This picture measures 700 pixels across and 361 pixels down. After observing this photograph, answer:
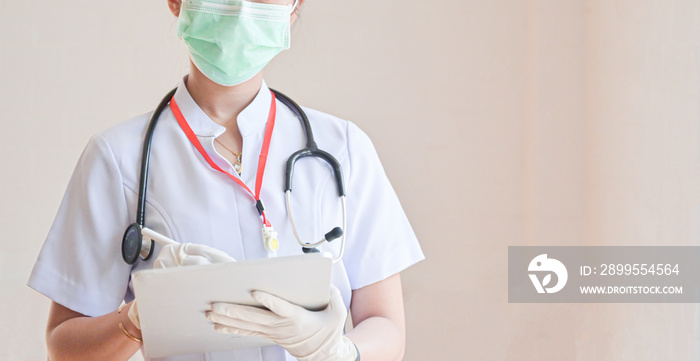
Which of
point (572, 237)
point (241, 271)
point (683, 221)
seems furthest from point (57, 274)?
point (572, 237)

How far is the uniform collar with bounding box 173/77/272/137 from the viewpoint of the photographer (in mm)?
1267

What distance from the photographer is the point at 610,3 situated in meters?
2.20

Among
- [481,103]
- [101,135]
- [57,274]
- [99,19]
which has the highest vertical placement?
[99,19]

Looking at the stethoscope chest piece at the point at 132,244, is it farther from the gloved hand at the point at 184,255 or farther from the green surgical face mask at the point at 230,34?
the green surgical face mask at the point at 230,34

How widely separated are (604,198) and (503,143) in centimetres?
35

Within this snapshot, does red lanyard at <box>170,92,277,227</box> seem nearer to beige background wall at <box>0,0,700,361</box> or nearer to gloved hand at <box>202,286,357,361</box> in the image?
gloved hand at <box>202,286,357,361</box>

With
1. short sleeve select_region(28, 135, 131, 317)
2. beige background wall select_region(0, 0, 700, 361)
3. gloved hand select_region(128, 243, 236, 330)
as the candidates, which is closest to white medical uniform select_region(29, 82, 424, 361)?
short sleeve select_region(28, 135, 131, 317)

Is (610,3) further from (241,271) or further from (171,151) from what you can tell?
(241,271)

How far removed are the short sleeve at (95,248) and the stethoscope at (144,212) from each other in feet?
0.17

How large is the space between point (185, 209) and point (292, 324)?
28 cm

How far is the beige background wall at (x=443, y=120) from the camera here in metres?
2.18

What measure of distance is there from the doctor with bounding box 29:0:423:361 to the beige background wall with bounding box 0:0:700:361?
3.42 ft

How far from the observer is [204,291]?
0.98m

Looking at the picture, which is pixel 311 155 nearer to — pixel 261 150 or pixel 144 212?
pixel 261 150
